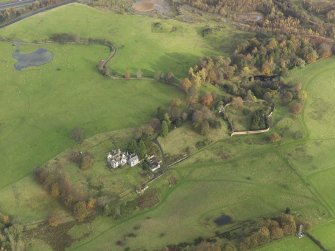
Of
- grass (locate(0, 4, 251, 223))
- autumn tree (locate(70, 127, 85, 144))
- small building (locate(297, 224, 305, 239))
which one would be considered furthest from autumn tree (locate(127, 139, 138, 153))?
small building (locate(297, 224, 305, 239))

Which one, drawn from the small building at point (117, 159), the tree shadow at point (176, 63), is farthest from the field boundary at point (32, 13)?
the small building at point (117, 159)

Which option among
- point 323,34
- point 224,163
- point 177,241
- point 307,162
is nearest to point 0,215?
point 177,241

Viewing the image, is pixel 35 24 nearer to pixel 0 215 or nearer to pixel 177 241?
pixel 0 215

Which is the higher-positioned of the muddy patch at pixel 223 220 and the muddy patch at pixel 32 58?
the muddy patch at pixel 32 58

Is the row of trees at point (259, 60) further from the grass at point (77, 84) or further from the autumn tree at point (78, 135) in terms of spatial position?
the autumn tree at point (78, 135)

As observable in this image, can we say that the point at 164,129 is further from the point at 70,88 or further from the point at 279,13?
the point at 279,13

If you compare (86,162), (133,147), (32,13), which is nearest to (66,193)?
(86,162)
